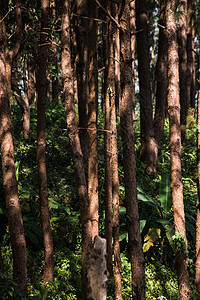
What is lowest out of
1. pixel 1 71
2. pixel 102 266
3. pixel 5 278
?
pixel 5 278

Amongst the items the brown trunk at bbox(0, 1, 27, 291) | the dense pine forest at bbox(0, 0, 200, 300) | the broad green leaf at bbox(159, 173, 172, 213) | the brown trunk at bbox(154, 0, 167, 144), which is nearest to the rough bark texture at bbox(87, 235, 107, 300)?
the dense pine forest at bbox(0, 0, 200, 300)

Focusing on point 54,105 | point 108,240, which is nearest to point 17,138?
point 54,105

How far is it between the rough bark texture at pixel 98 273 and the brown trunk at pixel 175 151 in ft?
11.2

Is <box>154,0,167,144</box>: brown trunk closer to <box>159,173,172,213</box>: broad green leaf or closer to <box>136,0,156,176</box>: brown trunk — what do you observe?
<box>136,0,156,176</box>: brown trunk

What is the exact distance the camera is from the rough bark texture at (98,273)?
9.03 feet

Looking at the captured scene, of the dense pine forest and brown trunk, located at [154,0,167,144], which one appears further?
brown trunk, located at [154,0,167,144]

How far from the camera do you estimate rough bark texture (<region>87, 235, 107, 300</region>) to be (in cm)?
275

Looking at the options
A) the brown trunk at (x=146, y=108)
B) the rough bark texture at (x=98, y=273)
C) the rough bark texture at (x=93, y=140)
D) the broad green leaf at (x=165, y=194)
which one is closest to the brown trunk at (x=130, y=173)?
the rough bark texture at (x=93, y=140)

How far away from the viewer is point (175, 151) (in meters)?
6.05

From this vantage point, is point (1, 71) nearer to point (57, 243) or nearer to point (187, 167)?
point (57, 243)

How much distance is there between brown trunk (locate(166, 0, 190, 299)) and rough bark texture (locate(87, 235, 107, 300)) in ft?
11.2

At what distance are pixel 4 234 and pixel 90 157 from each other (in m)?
Result: 2.67

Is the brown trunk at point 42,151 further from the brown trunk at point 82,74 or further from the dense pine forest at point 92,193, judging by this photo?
the brown trunk at point 82,74

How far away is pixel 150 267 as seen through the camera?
763cm
